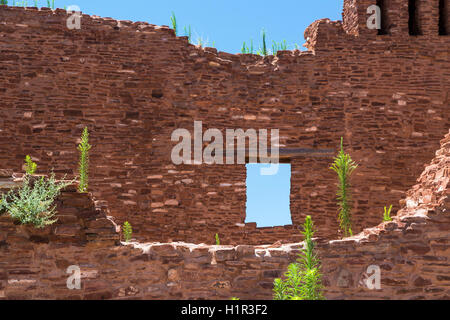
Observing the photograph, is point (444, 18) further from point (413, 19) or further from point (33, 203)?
point (33, 203)

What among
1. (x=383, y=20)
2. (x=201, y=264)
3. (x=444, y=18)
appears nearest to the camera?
(x=201, y=264)

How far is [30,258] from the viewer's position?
19.3ft

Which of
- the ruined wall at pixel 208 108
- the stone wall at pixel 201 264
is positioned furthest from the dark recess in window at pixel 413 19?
the stone wall at pixel 201 264

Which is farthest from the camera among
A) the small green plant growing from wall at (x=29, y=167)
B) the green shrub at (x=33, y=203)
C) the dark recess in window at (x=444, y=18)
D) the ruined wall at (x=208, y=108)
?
the dark recess in window at (x=444, y=18)

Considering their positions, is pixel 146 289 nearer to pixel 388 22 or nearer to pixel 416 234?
pixel 416 234

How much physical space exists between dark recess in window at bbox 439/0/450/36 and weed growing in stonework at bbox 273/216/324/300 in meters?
8.74

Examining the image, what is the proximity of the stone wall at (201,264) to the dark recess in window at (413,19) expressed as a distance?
24.2 ft

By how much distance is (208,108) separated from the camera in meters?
11.2

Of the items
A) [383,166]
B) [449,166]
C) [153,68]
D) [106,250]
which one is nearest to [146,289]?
[106,250]

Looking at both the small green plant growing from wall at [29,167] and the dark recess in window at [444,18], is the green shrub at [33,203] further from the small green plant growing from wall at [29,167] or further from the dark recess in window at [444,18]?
the dark recess in window at [444,18]

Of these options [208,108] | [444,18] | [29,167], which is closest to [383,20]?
[444,18]

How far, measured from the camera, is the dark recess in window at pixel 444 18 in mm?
12242

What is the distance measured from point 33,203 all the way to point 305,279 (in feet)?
10.3

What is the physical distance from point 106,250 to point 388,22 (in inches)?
359
